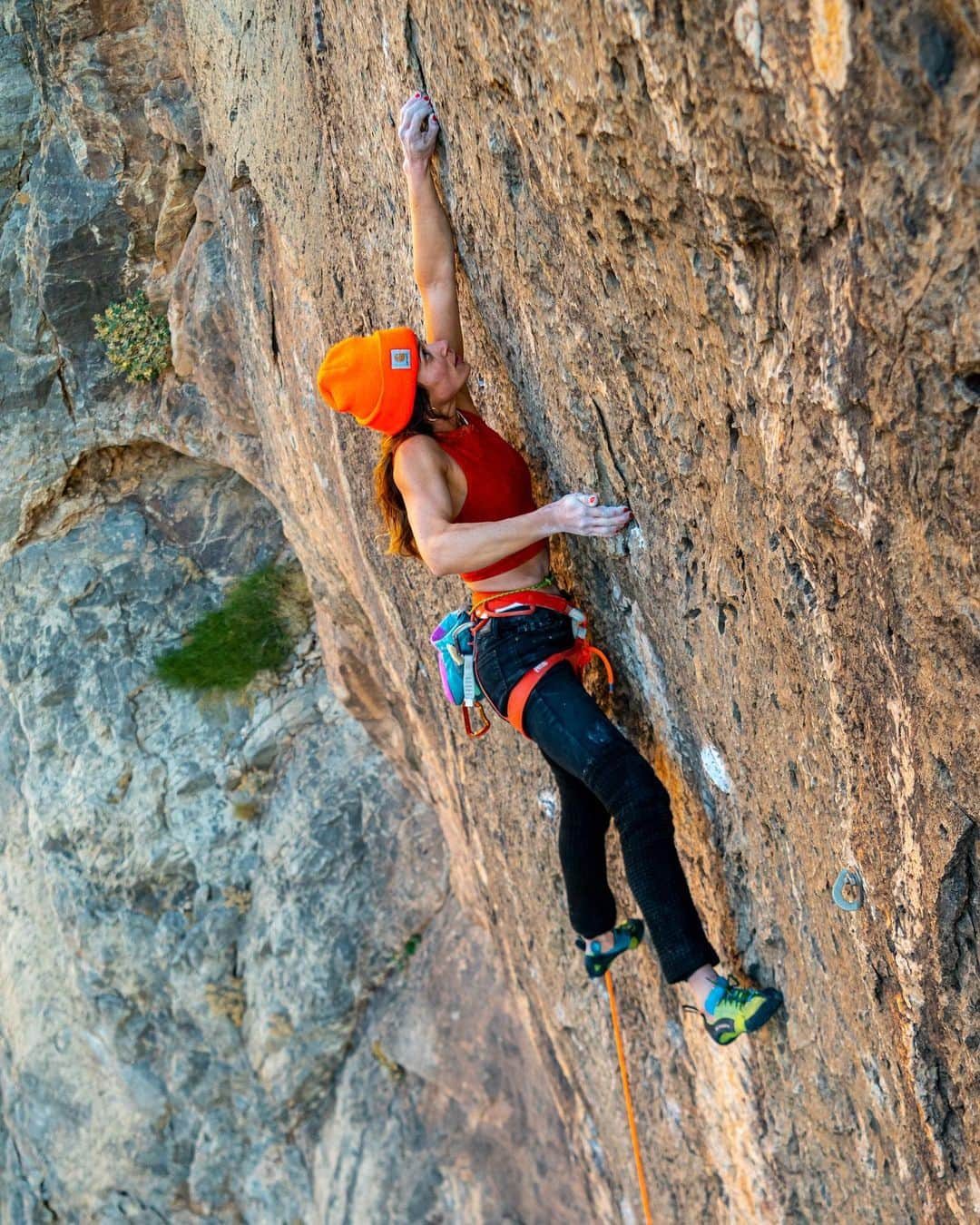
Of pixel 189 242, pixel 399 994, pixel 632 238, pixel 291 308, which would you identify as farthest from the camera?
pixel 399 994

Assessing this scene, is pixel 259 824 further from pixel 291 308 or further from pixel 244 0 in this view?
pixel 244 0

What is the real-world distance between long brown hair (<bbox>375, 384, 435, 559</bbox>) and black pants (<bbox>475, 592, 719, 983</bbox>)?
38 centimetres

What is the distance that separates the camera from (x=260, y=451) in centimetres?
686

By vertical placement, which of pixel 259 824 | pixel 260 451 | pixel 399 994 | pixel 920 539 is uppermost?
pixel 260 451

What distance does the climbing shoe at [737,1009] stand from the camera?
3.07m

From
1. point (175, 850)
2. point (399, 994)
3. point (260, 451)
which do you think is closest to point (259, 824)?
point (175, 850)

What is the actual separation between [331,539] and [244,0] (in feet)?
8.29

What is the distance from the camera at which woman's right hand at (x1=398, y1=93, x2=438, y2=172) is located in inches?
117

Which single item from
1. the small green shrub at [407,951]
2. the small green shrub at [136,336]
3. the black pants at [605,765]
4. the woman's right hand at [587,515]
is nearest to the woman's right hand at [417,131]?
the woman's right hand at [587,515]

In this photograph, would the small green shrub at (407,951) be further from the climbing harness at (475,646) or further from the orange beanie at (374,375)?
the orange beanie at (374,375)

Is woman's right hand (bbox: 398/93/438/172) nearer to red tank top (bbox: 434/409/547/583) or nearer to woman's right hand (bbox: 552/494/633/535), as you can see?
red tank top (bbox: 434/409/547/583)

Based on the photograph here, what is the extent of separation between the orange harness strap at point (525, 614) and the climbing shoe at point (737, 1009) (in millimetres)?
919

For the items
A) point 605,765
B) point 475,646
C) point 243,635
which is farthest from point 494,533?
point 243,635

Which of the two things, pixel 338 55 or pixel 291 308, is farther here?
pixel 291 308
